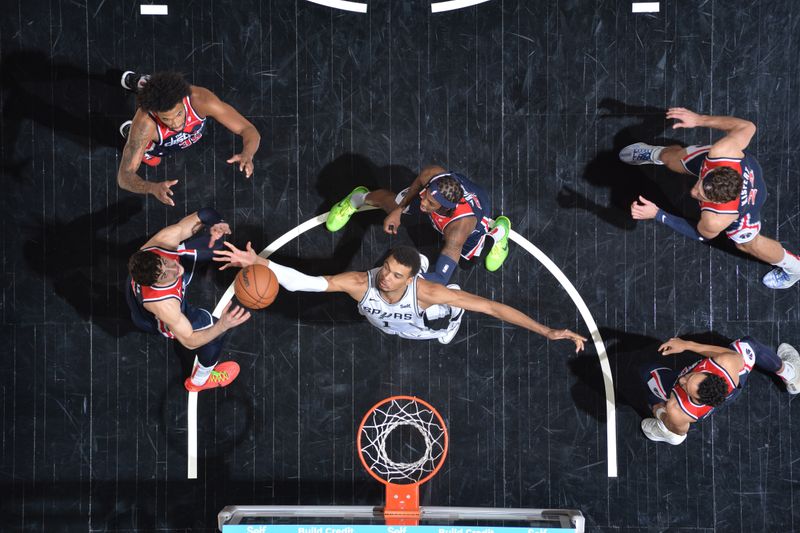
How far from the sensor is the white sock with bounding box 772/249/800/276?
6070mm

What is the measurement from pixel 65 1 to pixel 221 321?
3793 mm

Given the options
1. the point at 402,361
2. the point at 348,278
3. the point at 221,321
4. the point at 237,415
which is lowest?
the point at 237,415

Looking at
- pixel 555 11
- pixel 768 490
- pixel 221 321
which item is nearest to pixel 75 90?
pixel 221 321

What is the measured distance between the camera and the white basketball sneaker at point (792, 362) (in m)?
6.17

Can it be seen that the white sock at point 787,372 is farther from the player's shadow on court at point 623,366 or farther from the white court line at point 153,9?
the white court line at point 153,9

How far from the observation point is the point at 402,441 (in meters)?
6.28

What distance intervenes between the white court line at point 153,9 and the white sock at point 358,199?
2661 millimetres

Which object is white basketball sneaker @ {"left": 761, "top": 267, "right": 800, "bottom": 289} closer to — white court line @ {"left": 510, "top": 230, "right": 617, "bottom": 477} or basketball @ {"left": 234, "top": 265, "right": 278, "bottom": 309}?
white court line @ {"left": 510, "top": 230, "right": 617, "bottom": 477}

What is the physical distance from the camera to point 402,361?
639 centimetres

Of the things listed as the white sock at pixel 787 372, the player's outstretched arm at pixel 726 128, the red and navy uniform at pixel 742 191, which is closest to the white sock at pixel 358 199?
the player's outstretched arm at pixel 726 128

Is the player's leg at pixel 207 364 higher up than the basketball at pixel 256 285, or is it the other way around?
the basketball at pixel 256 285

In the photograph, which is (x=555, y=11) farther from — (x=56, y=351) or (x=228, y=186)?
(x=56, y=351)

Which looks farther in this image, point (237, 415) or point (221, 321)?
point (237, 415)

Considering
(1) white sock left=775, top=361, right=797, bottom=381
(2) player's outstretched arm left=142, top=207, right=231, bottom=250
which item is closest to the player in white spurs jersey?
(2) player's outstretched arm left=142, top=207, right=231, bottom=250
